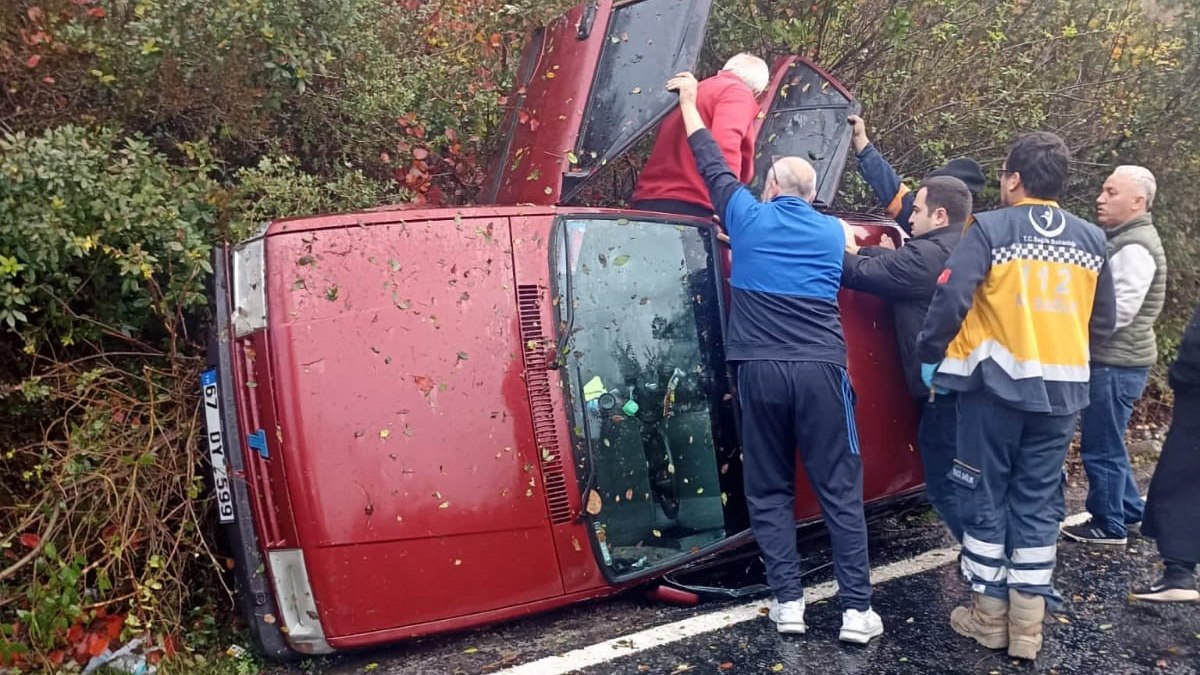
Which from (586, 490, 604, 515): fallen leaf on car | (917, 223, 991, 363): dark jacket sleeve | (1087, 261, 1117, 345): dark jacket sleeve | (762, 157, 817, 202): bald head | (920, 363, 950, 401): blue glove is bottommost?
(586, 490, 604, 515): fallen leaf on car

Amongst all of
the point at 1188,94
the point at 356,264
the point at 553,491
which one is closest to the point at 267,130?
the point at 356,264

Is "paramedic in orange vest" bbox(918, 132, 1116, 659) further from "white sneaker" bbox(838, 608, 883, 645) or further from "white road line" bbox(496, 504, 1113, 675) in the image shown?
"white road line" bbox(496, 504, 1113, 675)

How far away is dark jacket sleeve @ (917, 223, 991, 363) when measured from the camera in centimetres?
348

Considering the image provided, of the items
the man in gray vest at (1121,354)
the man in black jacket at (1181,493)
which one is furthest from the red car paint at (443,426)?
the man in gray vest at (1121,354)

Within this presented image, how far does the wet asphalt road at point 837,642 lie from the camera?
10.9ft

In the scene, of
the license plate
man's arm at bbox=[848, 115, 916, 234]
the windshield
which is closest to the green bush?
the license plate

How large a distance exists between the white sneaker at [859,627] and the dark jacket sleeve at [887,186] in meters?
2.14

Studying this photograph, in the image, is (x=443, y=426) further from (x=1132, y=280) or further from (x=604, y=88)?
(x=1132, y=280)

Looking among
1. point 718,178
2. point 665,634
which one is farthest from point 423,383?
point 718,178

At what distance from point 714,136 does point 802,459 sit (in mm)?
1460

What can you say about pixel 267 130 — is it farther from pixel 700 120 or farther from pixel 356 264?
pixel 700 120

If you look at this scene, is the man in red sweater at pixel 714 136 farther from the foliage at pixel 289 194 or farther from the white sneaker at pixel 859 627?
the white sneaker at pixel 859 627

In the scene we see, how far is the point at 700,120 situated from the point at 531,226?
92 cm

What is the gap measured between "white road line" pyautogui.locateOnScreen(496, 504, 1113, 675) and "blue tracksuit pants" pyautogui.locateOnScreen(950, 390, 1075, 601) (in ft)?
2.15
